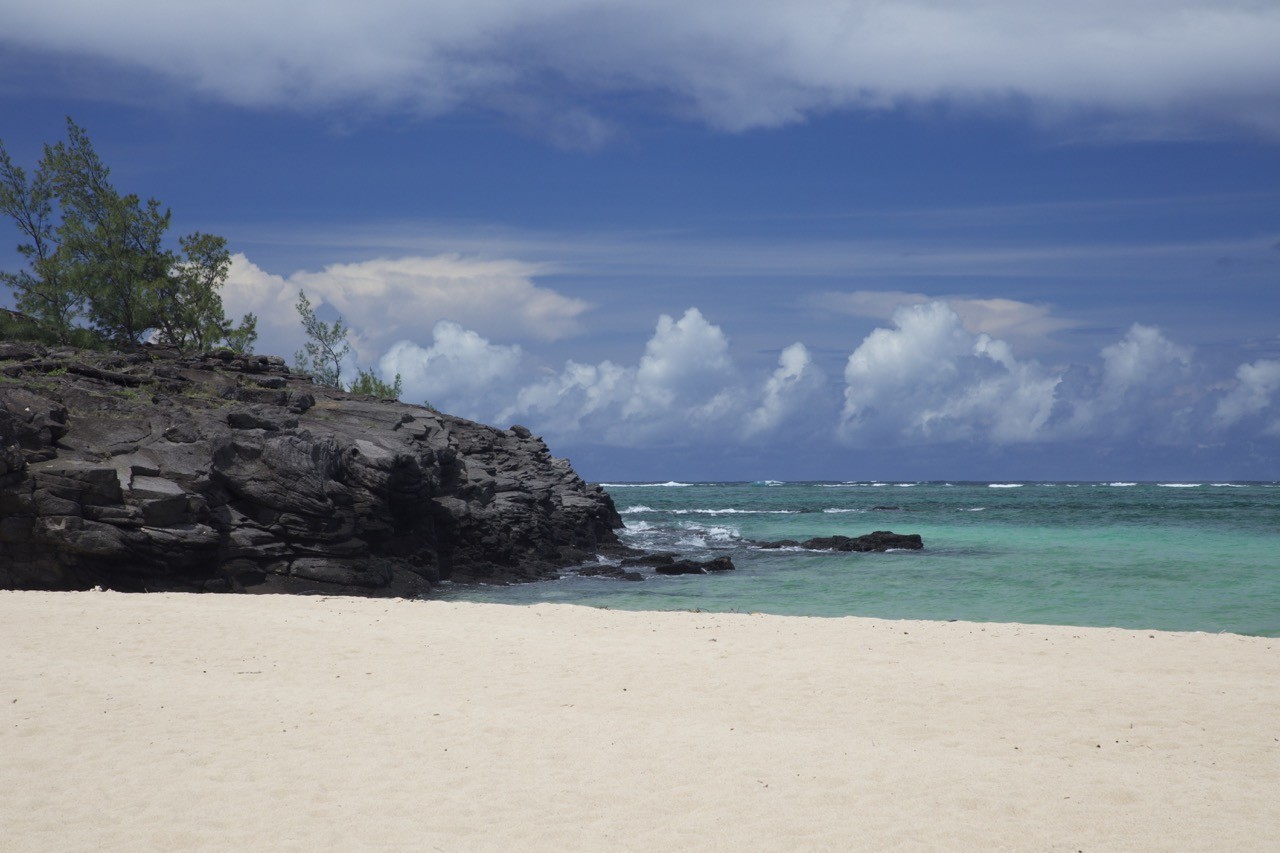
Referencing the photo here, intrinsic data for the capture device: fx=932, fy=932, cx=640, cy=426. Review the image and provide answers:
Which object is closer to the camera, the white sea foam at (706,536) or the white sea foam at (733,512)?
the white sea foam at (706,536)

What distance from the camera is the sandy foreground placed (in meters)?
8.35

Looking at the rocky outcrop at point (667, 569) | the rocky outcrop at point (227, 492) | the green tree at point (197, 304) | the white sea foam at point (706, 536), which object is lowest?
the white sea foam at point (706, 536)

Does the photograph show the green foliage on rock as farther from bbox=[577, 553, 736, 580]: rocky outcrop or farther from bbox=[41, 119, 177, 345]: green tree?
bbox=[577, 553, 736, 580]: rocky outcrop

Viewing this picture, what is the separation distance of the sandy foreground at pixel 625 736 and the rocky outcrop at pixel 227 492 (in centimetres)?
664

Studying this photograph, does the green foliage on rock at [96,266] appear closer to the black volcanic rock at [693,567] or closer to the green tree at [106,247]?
the green tree at [106,247]

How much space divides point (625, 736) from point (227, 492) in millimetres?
19838

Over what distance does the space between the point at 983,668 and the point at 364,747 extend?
9446 mm

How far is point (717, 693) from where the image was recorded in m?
13.2

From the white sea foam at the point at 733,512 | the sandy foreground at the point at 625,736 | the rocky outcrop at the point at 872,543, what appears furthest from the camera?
the white sea foam at the point at 733,512

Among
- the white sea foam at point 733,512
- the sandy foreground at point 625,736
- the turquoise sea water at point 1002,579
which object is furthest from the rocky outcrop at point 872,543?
the white sea foam at point 733,512

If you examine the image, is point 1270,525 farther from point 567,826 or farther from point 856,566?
point 567,826

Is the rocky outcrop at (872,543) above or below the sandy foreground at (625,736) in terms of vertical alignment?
below

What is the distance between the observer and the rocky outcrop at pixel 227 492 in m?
23.7

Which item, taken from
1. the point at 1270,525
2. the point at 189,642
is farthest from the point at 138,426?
the point at 1270,525
